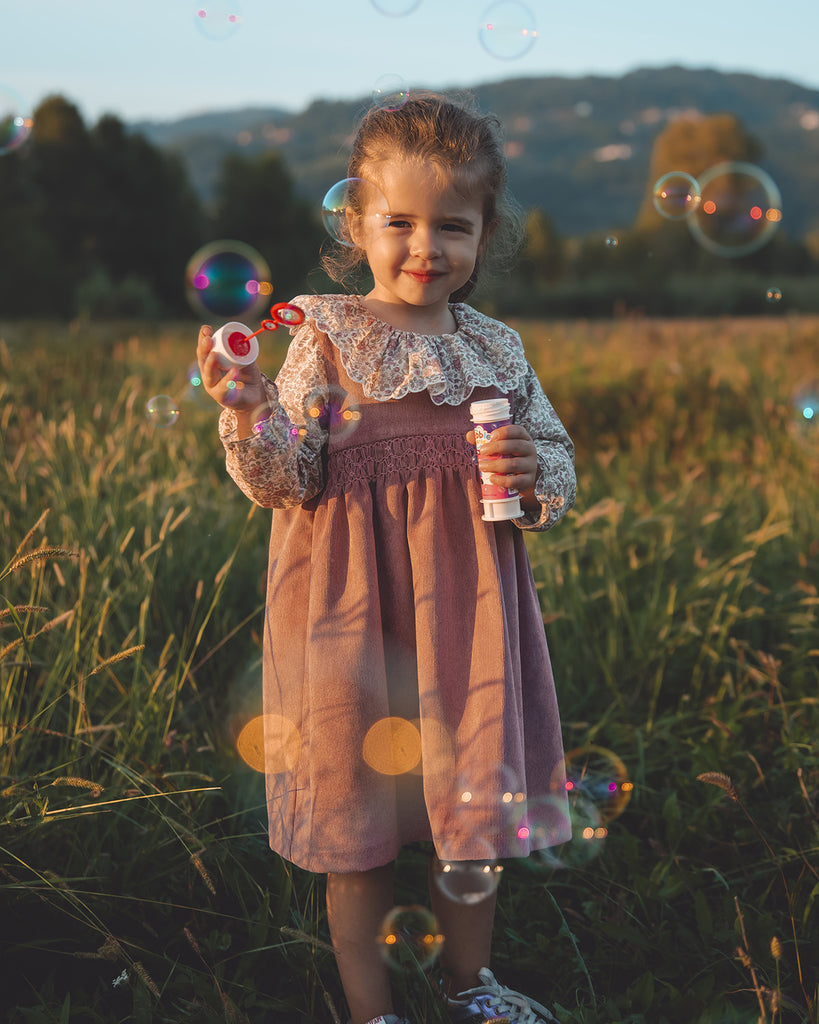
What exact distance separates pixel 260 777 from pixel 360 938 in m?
0.65

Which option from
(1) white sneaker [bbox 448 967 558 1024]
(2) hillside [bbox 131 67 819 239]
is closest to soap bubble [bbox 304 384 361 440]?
(1) white sneaker [bbox 448 967 558 1024]

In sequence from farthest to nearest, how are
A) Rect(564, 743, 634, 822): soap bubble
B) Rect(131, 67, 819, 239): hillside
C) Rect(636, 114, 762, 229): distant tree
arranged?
Rect(131, 67, 819, 239): hillside, Rect(636, 114, 762, 229): distant tree, Rect(564, 743, 634, 822): soap bubble

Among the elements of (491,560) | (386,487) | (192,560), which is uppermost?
(386,487)

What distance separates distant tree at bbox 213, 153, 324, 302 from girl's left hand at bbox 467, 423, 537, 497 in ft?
135

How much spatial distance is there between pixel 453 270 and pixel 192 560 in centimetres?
157

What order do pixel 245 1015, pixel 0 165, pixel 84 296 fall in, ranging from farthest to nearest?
1. pixel 0 165
2. pixel 84 296
3. pixel 245 1015

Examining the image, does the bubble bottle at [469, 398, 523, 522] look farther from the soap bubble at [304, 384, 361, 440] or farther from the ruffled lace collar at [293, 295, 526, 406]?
the soap bubble at [304, 384, 361, 440]

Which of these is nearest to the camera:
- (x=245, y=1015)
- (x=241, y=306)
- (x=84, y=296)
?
(x=245, y=1015)

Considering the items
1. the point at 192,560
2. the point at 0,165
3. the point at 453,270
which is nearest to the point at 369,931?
the point at 453,270

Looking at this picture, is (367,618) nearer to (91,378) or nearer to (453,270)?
(453,270)

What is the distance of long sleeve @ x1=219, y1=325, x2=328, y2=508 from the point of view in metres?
1.58

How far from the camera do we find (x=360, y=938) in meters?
1.75

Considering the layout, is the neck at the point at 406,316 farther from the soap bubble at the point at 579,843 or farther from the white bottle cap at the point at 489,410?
the soap bubble at the point at 579,843

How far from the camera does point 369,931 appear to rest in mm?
1755
